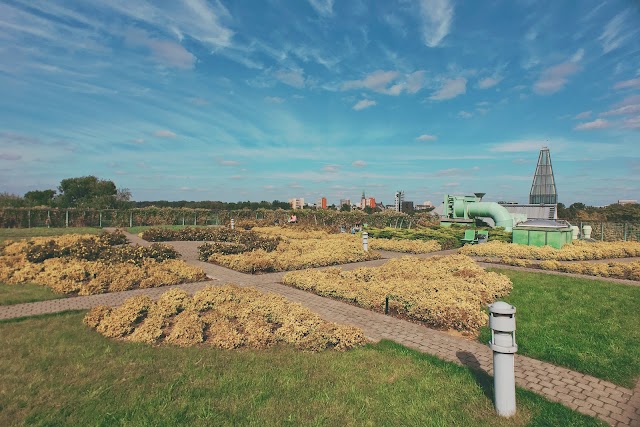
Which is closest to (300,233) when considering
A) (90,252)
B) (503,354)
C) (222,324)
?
(90,252)

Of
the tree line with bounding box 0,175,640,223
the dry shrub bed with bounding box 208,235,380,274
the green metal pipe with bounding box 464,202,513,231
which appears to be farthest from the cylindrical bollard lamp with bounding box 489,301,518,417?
the tree line with bounding box 0,175,640,223

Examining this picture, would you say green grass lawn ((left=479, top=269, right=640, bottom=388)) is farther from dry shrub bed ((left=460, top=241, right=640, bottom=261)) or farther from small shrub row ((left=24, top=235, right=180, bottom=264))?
small shrub row ((left=24, top=235, right=180, bottom=264))

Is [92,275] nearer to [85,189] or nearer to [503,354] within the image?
[503,354]

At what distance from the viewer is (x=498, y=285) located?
857cm

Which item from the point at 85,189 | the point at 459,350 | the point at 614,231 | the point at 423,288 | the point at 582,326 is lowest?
the point at 459,350

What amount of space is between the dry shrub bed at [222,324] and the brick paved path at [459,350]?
840 millimetres

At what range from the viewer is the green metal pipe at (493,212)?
79.0 ft

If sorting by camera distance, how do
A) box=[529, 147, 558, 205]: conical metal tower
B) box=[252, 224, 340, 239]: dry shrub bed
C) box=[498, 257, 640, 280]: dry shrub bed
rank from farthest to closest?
box=[529, 147, 558, 205]: conical metal tower → box=[252, 224, 340, 239]: dry shrub bed → box=[498, 257, 640, 280]: dry shrub bed

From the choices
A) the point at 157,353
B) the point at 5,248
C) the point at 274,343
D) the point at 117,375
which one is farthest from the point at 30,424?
the point at 5,248

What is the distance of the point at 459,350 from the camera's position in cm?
520

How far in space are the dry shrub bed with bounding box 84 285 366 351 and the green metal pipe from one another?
21.5 meters

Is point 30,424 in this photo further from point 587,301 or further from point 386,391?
point 587,301

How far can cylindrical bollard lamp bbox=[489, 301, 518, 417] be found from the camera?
340 centimetres

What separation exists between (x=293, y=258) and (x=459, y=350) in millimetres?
8346
